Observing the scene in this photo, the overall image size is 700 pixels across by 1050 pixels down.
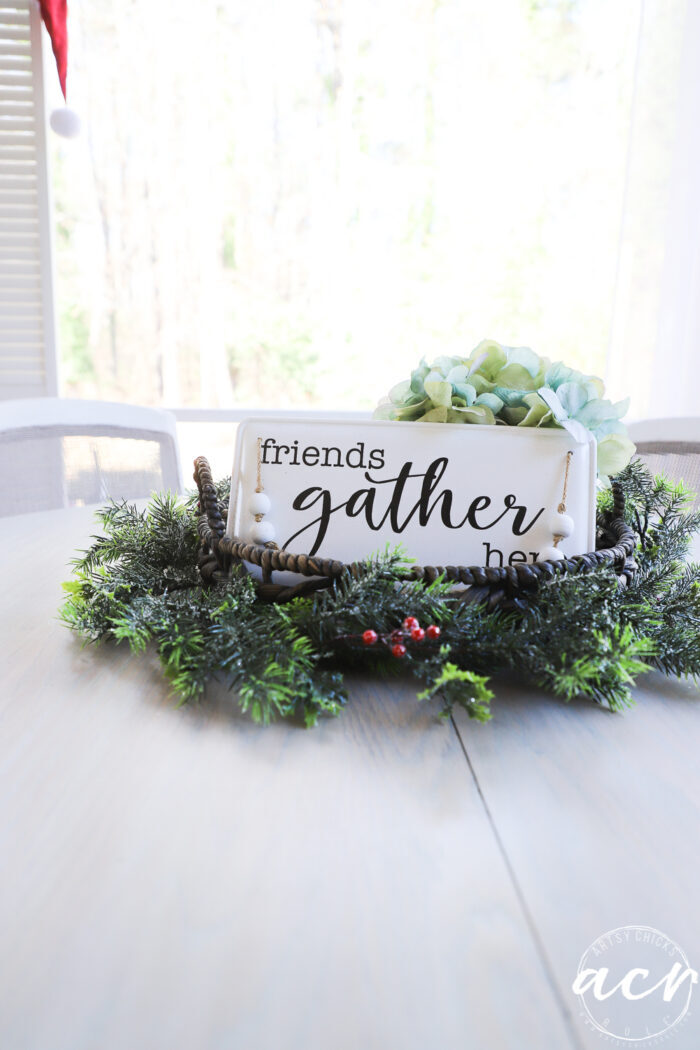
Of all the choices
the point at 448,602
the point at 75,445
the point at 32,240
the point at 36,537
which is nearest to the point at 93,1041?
the point at 448,602

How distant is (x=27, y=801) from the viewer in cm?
37

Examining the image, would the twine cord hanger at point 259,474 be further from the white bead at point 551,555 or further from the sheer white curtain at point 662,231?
the sheer white curtain at point 662,231

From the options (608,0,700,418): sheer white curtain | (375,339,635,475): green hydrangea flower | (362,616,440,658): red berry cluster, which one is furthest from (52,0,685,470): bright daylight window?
(362,616,440,658): red berry cluster

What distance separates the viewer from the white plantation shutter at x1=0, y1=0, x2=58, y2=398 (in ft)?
6.48

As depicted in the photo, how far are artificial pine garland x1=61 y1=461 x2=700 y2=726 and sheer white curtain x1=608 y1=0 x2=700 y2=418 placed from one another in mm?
2009

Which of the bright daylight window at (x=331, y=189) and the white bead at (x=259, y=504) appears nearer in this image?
the white bead at (x=259, y=504)

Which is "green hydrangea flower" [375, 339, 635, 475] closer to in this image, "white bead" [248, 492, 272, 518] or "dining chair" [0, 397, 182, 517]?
"white bead" [248, 492, 272, 518]

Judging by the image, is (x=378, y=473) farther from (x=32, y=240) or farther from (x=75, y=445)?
(x=32, y=240)

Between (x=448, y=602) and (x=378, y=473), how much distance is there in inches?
4.5

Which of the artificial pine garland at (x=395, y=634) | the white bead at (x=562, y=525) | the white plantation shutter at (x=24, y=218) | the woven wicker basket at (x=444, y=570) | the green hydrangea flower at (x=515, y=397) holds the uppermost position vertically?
the white plantation shutter at (x=24, y=218)

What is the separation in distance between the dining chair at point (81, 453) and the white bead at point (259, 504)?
70 centimetres

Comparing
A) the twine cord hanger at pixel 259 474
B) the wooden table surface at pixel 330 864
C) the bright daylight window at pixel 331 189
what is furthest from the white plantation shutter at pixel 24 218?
the wooden table surface at pixel 330 864

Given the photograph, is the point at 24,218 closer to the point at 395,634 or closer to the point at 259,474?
the point at 259,474

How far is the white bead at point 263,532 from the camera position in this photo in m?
0.56
